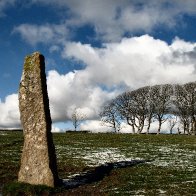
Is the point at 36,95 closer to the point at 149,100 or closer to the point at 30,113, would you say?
the point at 30,113

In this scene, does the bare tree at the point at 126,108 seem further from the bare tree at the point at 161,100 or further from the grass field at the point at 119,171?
the grass field at the point at 119,171

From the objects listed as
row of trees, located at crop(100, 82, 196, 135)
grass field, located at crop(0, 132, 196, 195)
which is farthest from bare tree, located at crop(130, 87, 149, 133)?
grass field, located at crop(0, 132, 196, 195)

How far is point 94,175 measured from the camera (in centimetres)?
2791

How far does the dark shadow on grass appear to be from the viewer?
24.9 meters

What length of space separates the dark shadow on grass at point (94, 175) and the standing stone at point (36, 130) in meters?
1.50

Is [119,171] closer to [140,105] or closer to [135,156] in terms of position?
[135,156]

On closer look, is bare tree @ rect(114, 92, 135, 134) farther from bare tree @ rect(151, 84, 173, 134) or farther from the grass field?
the grass field

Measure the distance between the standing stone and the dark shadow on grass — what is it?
1.50 meters

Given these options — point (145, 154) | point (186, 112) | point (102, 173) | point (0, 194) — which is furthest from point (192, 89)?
point (0, 194)

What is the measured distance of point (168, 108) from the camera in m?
→ 111

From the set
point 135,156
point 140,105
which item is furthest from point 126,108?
point 135,156

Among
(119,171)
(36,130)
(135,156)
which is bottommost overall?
(119,171)

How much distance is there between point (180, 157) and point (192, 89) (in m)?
71.6

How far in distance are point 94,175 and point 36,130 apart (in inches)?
238
